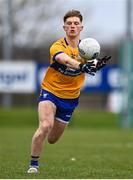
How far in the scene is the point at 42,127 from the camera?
38.6 feet

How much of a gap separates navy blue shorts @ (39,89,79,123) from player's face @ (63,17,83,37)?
3.11ft

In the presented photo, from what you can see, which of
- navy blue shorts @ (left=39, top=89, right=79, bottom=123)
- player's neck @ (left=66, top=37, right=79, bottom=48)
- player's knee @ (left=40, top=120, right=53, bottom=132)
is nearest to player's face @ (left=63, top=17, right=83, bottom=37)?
player's neck @ (left=66, top=37, right=79, bottom=48)

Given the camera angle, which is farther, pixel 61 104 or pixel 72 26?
pixel 61 104

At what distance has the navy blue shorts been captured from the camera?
39.7 feet

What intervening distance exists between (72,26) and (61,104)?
1.19m

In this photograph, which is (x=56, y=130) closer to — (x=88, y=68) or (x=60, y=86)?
(x=60, y=86)

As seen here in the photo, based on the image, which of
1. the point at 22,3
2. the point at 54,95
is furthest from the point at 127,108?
the point at 54,95

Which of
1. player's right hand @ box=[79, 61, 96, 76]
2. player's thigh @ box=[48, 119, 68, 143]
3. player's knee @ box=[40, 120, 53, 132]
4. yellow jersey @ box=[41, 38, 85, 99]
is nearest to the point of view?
player's right hand @ box=[79, 61, 96, 76]

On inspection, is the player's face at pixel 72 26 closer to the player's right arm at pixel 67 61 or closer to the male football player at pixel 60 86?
the male football player at pixel 60 86

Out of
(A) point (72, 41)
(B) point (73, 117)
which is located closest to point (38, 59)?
(B) point (73, 117)

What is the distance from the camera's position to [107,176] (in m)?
11.5

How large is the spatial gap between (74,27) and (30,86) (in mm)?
21018

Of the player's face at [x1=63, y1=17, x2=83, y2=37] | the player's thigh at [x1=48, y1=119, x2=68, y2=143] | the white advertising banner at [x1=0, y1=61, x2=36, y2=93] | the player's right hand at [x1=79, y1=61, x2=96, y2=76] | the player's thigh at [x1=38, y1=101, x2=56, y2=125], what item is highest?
the player's face at [x1=63, y1=17, x2=83, y2=37]

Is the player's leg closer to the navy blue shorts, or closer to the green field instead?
the navy blue shorts
